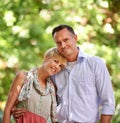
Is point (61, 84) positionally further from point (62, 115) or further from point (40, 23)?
point (40, 23)

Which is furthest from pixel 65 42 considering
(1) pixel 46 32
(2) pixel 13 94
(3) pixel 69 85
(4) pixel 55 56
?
(1) pixel 46 32

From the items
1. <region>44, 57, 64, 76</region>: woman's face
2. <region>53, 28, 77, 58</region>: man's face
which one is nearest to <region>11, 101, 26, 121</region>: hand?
<region>44, 57, 64, 76</region>: woman's face

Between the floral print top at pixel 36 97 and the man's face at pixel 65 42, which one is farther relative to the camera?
the man's face at pixel 65 42

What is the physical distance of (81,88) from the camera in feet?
13.0

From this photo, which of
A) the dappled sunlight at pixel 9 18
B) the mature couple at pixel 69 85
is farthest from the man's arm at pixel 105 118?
the dappled sunlight at pixel 9 18

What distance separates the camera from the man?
393 centimetres

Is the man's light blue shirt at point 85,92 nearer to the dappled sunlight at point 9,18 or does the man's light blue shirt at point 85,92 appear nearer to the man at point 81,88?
the man at point 81,88

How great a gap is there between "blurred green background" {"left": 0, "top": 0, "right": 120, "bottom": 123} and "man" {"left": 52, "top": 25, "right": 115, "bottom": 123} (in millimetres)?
2679

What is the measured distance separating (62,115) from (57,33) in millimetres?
633

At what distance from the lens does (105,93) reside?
12.9ft

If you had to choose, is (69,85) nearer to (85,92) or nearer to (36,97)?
(85,92)

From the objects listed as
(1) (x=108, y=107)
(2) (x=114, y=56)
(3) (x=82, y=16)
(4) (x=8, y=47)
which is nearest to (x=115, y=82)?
(2) (x=114, y=56)

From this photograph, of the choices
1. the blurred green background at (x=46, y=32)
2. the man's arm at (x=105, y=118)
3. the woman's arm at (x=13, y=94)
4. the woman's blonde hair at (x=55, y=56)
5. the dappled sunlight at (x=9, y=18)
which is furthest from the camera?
the blurred green background at (x=46, y=32)

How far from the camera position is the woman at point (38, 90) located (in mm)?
3738
